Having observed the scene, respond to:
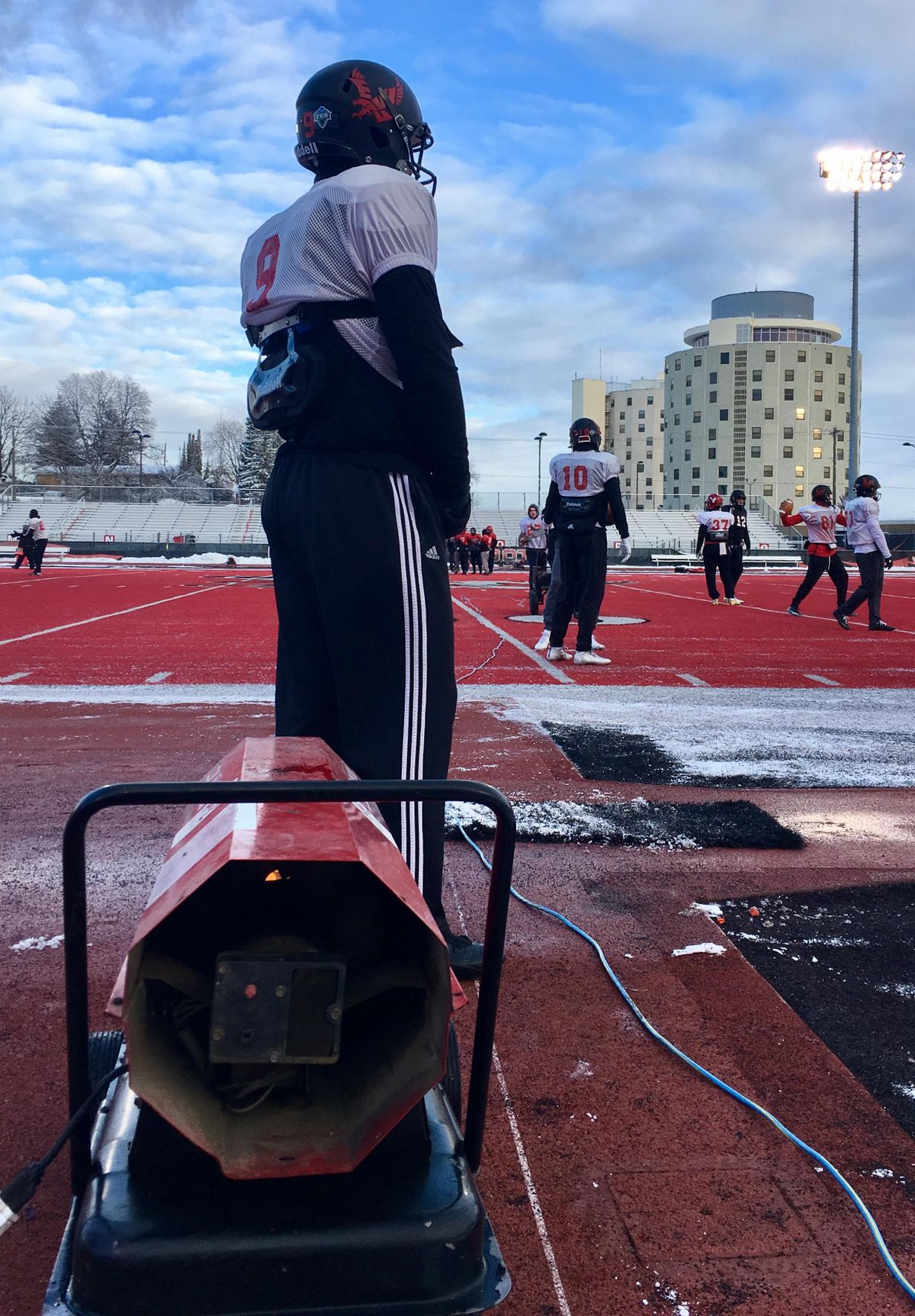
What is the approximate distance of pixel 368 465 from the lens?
2297 mm

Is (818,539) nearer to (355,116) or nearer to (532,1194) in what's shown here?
(355,116)

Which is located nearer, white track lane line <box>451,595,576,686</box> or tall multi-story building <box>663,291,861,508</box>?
white track lane line <box>451,595,576,686</box>

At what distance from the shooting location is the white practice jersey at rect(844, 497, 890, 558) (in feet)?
43.4

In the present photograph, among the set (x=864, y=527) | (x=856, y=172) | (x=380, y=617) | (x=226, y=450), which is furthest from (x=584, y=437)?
(x=226, y=450)

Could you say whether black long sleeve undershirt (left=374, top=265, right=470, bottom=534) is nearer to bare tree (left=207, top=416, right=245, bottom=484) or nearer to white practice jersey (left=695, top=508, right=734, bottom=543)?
white practice jersey (left=695, top=508, right=734, bottom=543)

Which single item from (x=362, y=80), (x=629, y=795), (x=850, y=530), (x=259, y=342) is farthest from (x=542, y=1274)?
(x=850, y=530)

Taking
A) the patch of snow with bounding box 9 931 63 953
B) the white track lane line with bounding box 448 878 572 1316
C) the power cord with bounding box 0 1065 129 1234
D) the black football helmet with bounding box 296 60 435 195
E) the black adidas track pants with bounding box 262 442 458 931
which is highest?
the black football helmet with bounding box 296 60 435 195

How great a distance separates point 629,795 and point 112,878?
7.39 feet

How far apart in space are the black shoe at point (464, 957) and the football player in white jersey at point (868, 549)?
10799mm

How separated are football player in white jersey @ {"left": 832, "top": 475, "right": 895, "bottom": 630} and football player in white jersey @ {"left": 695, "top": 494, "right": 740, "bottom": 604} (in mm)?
3494

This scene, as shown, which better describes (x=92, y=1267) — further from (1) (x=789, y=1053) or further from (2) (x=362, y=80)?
(2) (x=362, y=80)

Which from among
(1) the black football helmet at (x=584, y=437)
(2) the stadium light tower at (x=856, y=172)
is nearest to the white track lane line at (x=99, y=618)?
(1) the black football helmet at (x=584, y=437)

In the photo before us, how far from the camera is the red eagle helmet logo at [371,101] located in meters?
2.43

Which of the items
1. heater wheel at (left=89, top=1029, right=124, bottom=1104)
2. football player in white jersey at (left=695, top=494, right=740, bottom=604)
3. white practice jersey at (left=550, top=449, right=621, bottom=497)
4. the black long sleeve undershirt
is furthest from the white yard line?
football player in white jersey at (left=695, top=494, right=740, bottom=604)
